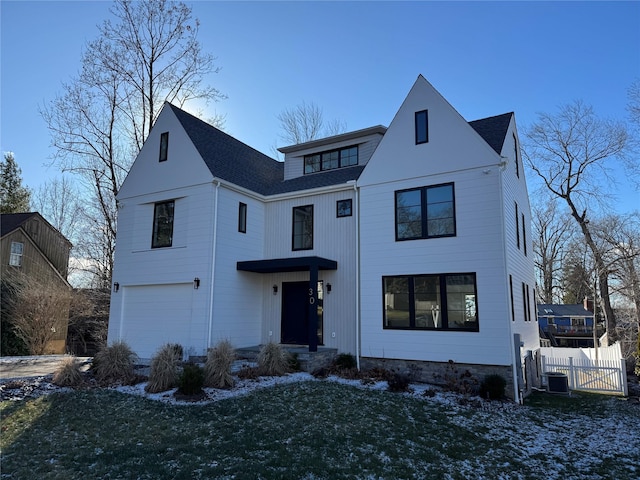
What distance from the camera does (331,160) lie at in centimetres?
1496

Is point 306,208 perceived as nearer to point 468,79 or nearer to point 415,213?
point 415,213

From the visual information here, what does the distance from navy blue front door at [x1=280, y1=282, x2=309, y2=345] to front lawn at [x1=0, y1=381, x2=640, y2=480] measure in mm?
4245

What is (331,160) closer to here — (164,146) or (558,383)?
(164,146)

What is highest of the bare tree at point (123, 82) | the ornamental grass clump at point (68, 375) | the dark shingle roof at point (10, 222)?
the bare tree at point (123, 82)

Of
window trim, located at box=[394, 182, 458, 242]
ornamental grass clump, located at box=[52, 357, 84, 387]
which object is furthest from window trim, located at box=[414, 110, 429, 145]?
ornamental grass clump, located at box=[52, 357, 84, 387]

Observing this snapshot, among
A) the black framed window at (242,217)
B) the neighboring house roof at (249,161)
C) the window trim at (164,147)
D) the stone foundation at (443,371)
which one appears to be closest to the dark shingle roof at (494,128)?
the neighboring house roof at (249,161)

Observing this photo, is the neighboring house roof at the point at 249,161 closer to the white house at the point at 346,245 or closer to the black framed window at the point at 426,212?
the white house at the point at 346,245

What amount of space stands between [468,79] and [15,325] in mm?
20953

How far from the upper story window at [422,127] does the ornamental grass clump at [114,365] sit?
9362 mm

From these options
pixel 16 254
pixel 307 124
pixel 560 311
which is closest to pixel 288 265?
pixel 307 124

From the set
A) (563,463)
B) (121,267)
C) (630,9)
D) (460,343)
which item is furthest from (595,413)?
(121,267)

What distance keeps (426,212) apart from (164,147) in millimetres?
8930

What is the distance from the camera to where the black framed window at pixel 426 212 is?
1054cm

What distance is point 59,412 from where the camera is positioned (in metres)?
7.01
